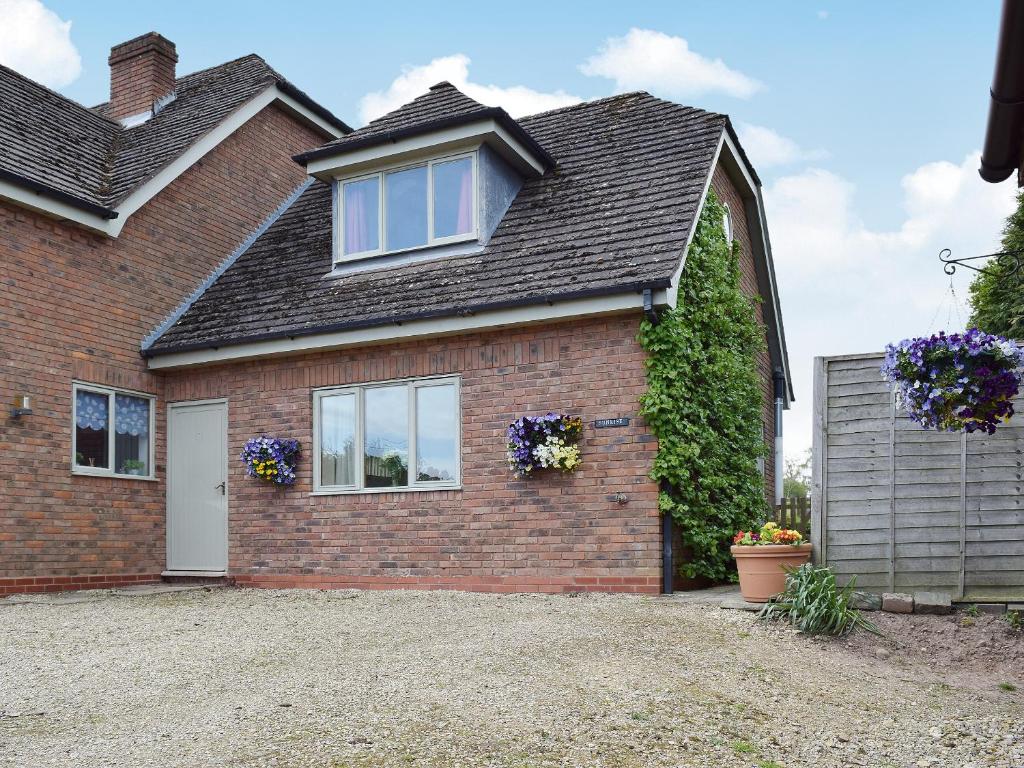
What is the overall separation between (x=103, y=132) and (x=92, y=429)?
563cm

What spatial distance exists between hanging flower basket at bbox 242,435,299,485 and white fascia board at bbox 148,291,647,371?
112 cm

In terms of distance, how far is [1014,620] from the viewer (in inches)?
323

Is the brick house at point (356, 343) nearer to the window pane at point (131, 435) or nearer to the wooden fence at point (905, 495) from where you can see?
the window pane at point (131, 435)

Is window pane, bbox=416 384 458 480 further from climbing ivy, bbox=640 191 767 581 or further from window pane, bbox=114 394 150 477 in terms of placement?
window pane, bbox=114 394 150 477

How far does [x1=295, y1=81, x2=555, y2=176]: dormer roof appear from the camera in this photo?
1232 centimetres

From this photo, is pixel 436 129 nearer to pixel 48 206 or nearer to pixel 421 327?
pixel 421 327

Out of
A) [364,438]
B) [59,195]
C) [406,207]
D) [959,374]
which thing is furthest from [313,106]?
[959,374]

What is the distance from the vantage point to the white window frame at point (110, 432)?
40.7ft

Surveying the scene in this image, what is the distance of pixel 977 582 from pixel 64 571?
9.93 m

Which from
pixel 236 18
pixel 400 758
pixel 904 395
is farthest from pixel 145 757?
pixel 236 18

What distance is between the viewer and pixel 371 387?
481 inches

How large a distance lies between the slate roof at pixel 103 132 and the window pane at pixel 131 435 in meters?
2.57

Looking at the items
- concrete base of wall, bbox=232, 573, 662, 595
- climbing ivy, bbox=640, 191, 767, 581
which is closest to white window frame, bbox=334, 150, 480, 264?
climbing ivy, bbox=640, 191, 767, 581

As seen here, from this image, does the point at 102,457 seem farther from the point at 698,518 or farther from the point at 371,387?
the point at 698,518
